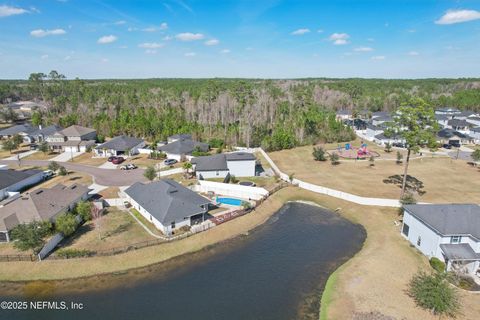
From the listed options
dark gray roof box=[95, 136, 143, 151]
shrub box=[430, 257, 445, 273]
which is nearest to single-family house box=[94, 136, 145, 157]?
dark gray roof box=[95, 136, 143, 151]

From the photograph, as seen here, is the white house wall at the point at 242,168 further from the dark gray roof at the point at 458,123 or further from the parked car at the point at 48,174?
the dark gray roof at the point at 458,123

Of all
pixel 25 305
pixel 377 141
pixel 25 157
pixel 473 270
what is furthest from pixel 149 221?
pixel 377 141

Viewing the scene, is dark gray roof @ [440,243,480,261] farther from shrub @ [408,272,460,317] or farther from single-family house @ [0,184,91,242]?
single-family house @ [0,184,91,242]

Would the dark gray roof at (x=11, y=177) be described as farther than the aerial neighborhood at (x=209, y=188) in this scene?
Yes

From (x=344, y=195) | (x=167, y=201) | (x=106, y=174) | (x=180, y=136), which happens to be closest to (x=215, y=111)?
(x=180, y=136)

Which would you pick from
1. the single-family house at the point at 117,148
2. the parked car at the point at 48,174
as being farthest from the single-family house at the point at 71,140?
the parked car at the point at 48,174

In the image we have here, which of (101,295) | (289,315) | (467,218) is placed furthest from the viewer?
(467,218)

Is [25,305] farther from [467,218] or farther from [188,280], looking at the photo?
[467,218]
